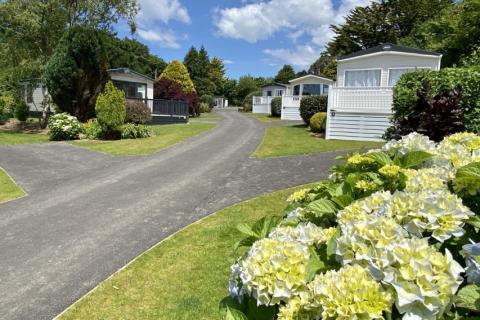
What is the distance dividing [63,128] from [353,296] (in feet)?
63.1

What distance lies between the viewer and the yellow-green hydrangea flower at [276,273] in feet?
4.50

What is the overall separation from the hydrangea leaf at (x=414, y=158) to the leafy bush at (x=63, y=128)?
18449mm

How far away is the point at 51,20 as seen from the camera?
71.7ft

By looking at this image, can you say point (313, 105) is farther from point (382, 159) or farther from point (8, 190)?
point (382, 159)

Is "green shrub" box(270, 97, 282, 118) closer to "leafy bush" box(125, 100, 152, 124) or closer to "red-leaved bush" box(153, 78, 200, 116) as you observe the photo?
"red-leaved bush" box(153, 78, 200, 116)

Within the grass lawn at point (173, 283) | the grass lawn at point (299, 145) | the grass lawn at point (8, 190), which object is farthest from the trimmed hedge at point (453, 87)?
the grass lawn at point (8, 190)

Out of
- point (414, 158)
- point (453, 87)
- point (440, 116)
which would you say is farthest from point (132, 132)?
point (414, 158)

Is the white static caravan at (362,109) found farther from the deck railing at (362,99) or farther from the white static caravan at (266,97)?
the white static caravan at (266,97)

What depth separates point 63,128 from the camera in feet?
59.5

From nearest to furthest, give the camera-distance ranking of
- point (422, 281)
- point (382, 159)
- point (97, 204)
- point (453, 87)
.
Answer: point (422, 281) → point (382, 159) → point (453, 87) → point (97, 204)

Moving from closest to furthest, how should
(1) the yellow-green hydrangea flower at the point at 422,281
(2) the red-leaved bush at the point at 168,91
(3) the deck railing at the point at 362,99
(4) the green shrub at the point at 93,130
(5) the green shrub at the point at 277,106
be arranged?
(1) the yellow-green hydrangea flower at the point at 422,281, (3) the deck railing at the point at 362,99, (4) the green shrub at the point at 93,130, (5) the green shrub at the point at 277,106, (2) the red-leaved bush at the point at 168,91

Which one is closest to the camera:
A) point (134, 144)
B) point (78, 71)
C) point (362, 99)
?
point (134, 144)

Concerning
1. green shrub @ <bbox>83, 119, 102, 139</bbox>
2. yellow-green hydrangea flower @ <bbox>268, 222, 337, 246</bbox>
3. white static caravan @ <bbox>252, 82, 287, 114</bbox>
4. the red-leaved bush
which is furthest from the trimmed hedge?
white static caravan @ <bbox>252, 82, 287, 114</bbox>

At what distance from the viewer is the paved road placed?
4.97 metres
